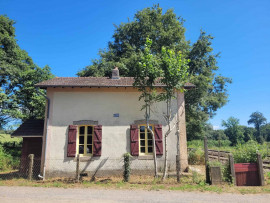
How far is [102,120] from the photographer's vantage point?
921 cm

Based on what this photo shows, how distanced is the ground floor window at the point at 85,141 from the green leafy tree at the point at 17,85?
6.67 m

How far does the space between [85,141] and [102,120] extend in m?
1.35

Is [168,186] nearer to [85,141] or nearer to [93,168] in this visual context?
[93,168]

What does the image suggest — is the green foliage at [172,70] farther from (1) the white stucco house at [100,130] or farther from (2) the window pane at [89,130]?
(2) the window pane at [89,130]

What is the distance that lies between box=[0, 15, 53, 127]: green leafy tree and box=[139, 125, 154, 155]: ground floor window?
8.90m

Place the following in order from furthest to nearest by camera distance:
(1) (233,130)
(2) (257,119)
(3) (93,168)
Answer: (2) (257,119), (1) (233,130), (3) (93,168)

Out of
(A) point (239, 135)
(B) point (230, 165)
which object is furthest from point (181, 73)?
(A) point (239, 135)

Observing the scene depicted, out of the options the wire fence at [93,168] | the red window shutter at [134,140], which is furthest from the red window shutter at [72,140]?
the red window shutter at [134,140]

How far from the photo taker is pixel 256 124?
99.3 metres

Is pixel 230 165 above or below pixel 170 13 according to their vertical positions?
below

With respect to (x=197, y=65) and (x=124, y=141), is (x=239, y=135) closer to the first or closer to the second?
(x=197, y=65)

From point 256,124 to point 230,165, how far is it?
4410 inches

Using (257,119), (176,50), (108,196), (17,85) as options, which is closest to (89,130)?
(108,196)

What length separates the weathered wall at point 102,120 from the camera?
28.9 feet
